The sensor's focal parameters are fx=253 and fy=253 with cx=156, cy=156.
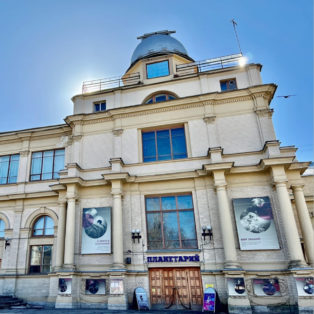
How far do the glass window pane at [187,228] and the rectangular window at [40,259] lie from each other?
8514 millimetres

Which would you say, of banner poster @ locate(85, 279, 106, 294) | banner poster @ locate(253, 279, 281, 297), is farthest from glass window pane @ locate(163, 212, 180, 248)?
banner poster @ locate(253, 279, 281, 297)

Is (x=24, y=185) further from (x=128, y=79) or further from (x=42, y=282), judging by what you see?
(x=128, y=79)

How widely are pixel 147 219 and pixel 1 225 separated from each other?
34.6 ft

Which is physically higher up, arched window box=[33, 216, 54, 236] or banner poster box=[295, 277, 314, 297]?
arched window box=[33, 216, 54, 236]

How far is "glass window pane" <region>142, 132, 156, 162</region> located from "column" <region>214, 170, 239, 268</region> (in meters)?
4.36

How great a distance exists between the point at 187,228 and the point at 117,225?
12.8 feet

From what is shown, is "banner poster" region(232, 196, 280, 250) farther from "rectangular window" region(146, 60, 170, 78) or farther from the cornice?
"rectangular window" region(146, 60, 170, 78)

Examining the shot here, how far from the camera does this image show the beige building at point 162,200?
12.8 meters

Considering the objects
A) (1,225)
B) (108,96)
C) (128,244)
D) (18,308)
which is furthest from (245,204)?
(1,225)

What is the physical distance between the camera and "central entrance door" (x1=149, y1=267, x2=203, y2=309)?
1295 cm

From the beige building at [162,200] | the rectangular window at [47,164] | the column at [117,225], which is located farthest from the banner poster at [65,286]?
the rectangular window at [47,164]

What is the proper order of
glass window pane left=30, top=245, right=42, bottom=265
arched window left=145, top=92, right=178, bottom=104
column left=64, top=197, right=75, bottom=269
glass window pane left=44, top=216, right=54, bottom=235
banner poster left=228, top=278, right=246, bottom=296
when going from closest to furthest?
banner poster left=228, top=278, right=246, bottom=296, column left=64, top=197, right=75, bottom=269, glass window pane left=30, top=245, right=42, bottom=265, glass window pane left=44, top=216, right=54, bottom=235, arched window left=145, top=92, right=178, bottom=104

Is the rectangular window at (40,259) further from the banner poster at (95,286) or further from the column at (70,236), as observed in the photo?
the banner poster at (95,286)

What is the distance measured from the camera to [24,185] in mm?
17766
